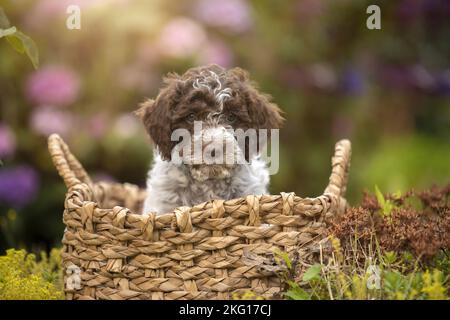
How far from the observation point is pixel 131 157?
6.93m

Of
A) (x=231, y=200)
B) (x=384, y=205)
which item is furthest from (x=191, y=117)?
(x=384, y=205)

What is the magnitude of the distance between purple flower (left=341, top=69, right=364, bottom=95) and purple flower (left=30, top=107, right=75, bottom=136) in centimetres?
349

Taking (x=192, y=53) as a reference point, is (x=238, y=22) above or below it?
above

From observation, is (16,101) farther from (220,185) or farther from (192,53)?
(220,185)

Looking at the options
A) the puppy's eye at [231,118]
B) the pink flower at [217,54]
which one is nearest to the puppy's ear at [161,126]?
the puppy's eye at [231,118]

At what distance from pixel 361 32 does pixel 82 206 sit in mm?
6253

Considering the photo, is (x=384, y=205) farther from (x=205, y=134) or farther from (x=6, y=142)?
(x=6, y=142)

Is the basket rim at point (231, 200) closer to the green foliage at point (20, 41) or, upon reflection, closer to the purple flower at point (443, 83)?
the green foliage at point (20, 41)

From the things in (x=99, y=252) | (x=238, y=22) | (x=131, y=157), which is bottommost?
(x=99, y=252)

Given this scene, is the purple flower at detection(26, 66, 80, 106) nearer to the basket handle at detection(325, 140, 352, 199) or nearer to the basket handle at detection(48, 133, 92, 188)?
the basket handle at detection(48, 133, 92, 188)

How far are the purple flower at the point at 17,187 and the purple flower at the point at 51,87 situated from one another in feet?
2.43

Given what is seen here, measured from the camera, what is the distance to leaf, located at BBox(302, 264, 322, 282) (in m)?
3.13

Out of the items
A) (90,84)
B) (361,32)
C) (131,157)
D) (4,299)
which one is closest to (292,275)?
(4,299)

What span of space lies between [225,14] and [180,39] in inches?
30.7
